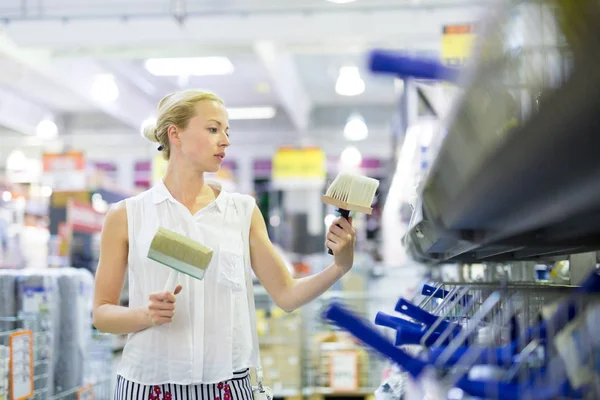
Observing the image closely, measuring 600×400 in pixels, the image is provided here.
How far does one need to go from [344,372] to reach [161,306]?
14.3 ft

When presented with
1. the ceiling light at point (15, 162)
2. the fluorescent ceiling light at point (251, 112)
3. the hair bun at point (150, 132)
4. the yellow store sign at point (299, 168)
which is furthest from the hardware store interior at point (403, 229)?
the fluorescent ceiling light at point (251, 112)

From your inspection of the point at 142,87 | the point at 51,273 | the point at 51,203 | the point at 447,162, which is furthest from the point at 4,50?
the point at 447,162

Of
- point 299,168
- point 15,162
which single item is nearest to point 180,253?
point 299,168

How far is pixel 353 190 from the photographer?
1644 mm

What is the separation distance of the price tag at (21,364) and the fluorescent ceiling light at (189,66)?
8.85m

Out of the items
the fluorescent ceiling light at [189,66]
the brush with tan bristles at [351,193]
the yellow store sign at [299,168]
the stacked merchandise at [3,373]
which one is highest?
the fluorescent ceiling light at [189,66]

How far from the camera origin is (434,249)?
156 centimetres

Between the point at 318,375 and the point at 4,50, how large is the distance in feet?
15.8

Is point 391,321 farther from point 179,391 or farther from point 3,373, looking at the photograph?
point 3,373

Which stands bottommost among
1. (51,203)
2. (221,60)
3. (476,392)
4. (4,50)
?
(476,392)

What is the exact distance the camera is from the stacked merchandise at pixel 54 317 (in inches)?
117

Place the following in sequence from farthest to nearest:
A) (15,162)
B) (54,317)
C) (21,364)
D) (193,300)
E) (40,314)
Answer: (15,162) < (54,317) < (40,314) < (21,364) < (193,300)

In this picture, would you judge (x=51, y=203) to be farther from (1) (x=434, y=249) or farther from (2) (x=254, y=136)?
(2) (x=254, y=136)

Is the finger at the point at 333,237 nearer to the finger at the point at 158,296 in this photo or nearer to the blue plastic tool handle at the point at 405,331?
the finger at the point at 158,296
